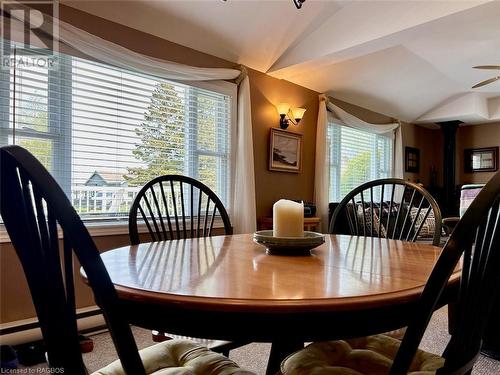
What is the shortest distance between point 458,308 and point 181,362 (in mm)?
791

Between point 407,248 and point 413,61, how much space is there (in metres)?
3.79

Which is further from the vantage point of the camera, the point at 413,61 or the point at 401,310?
the point at 413,61

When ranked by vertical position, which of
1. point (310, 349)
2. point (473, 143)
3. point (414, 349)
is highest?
point (473, 143)

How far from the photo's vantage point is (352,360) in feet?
3.68

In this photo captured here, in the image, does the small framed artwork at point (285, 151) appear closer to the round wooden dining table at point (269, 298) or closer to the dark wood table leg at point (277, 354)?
the dark wood table leg at point (277, 354)

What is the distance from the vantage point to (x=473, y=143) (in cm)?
685

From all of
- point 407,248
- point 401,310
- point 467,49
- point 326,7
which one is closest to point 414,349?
point 401,310

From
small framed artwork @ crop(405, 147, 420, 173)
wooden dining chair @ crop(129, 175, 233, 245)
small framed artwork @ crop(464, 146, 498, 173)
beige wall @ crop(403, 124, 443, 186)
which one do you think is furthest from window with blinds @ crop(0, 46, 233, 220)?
small framed artwork @ crop(464, 146, 498, 173)

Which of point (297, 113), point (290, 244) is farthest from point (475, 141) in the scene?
point (290, 244)

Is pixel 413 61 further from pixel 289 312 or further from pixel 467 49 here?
pixel 289 312

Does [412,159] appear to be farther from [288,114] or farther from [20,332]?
[20,332]

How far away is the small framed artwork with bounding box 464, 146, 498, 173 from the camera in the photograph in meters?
6.55

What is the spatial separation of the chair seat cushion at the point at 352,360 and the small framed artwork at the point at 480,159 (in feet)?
21.5

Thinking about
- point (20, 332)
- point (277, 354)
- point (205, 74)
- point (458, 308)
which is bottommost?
point (20, 332)
